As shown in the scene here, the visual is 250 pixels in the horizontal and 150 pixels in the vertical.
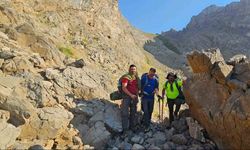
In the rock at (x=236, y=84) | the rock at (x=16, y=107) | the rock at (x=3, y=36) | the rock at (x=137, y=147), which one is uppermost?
the rock at (x=3, y=36)

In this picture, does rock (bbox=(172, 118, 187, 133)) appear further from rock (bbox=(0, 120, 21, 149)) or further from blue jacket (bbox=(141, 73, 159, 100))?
rock (bbox=(0, 120, 21, 149))

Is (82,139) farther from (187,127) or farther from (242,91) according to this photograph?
(242,91)

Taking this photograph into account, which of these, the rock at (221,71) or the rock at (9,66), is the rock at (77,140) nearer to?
the rock at (9,66)

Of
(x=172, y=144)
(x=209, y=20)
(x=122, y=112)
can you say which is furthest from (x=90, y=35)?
(x=209, y=20)

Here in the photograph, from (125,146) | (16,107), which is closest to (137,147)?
(125,146)

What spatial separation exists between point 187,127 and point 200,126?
0.58 metres

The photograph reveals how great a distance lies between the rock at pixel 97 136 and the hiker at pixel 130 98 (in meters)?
0.98

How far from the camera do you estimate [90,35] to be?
32.6m

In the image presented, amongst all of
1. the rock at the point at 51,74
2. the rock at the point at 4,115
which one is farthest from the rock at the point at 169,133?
the rock at the point at 4,115

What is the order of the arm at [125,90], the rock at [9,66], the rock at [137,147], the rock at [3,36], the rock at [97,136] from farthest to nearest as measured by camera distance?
the rock at [3,36], the rock at [9,66], the arm at [125,90], the rock at [97,136], the rock at [137,147]

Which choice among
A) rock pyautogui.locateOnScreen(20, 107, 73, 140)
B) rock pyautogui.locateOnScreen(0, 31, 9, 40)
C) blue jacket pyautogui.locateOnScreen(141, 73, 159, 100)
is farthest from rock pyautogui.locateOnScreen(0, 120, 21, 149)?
rock pyautogui.locateOnScreen(0, 31, 9, 40)

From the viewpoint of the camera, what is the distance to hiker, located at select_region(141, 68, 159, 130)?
17.9 metres

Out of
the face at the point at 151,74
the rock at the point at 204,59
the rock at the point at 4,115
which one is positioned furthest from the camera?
the face at the point at 151,74

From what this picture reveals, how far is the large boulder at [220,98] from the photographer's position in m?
15.4
